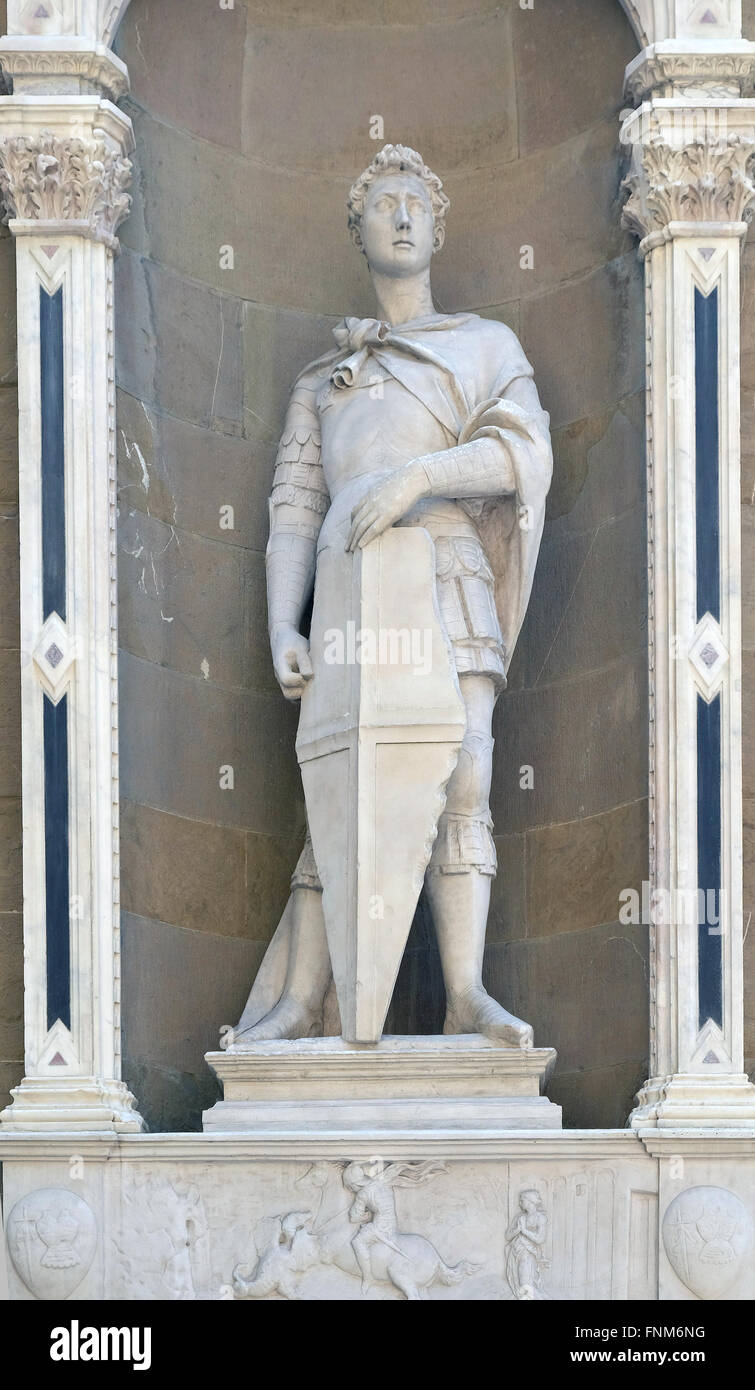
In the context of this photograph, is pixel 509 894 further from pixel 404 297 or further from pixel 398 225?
pixel 398 225

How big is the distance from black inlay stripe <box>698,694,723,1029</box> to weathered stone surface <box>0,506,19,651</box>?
2448 millimetres

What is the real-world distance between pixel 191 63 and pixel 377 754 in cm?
312

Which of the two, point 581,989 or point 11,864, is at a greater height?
point 11,864

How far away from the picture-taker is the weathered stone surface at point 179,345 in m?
13.2

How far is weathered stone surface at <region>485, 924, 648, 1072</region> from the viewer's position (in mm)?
12555

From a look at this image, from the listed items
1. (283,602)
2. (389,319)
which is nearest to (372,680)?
(283,602)

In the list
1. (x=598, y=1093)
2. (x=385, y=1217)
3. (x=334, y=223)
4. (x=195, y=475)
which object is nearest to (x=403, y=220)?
(x=334, y=223)

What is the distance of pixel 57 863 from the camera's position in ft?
40.3

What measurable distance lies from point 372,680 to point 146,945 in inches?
51.7

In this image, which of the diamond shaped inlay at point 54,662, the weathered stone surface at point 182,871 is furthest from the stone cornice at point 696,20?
the weathered stone surface at point 182,871

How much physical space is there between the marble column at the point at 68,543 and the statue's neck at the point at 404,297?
3.36 ft

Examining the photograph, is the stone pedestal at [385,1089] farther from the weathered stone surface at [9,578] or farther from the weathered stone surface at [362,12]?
the weathered stone surface at [362,12]

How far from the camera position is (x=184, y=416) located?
13398mm

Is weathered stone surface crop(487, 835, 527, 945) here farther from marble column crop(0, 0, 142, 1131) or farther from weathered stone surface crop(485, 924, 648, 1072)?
marble column crop(0, 0, 142, 1131)
